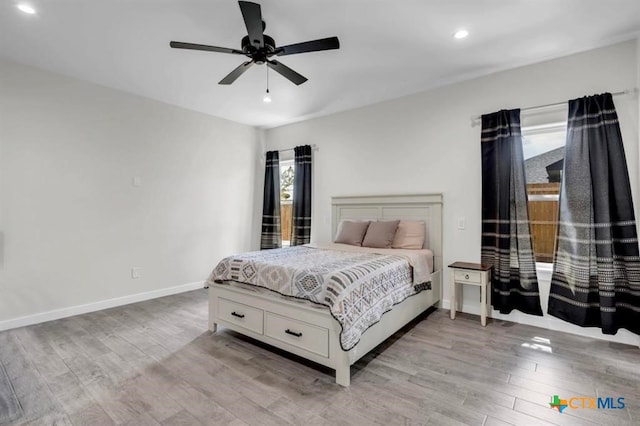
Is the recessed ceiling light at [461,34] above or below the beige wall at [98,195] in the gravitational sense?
above

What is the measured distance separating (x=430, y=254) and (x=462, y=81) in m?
2.04

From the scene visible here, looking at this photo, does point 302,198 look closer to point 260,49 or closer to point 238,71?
point 238,71

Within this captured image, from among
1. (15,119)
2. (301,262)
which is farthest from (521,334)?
(15,119)

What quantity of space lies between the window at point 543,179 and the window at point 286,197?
3507 millimetres

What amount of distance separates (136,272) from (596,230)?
5.04 metres

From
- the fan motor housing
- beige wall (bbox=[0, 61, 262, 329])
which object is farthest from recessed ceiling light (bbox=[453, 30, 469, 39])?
beige wall (bbox=[0, 61, 262, 329])

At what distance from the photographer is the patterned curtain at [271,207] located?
17.5 ft

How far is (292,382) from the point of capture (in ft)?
6.97

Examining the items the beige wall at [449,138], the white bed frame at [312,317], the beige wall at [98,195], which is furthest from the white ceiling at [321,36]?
the white bed frame at [312,317]

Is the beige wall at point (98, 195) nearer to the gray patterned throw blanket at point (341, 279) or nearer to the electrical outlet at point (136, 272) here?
the electrical outlet at point (136, 272)

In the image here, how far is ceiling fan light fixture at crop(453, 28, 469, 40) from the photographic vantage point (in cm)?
256

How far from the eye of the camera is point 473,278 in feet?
10.3

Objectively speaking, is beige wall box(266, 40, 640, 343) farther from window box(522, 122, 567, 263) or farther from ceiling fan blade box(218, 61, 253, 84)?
ceiling fan blade box(218, 61, 253, 84)

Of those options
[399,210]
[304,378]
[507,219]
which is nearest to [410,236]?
[399,210]
